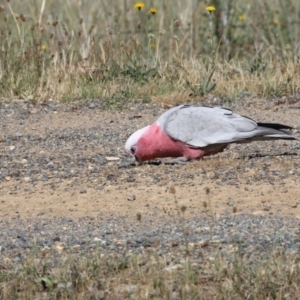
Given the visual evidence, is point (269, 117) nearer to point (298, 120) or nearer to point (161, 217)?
point (298, 120)

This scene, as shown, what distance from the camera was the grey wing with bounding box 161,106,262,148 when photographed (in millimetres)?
6789

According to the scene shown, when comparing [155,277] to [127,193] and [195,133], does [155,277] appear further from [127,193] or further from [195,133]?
[195,133]

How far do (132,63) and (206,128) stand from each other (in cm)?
A: 333

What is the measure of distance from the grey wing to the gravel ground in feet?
0.56

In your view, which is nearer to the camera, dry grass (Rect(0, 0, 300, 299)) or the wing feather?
dry grass (Rect(0, 0, 300, 299))

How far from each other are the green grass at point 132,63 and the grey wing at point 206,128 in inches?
96.5

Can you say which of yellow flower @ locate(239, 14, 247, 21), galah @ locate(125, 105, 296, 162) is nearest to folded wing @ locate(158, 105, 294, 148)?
galah @ locate(125, 105, 296, 162)

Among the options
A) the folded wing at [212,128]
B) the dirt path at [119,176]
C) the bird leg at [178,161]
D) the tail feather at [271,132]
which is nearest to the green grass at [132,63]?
the dirt path at [119,176]

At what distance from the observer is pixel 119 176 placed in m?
6.67

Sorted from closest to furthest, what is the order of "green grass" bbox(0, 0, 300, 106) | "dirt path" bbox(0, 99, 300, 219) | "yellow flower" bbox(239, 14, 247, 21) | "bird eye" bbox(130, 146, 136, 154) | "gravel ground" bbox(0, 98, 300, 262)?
"gravel ground" bbox(0, 98, 300, 262) < "dirt path" bbox(0, 99, 300, 219) < "bird eye" bbox(130, 146, 136, 154) < "green grass" bbox(0, 0, 300, 106) < "yellow flower" bbox(239, 14, 247, 21)

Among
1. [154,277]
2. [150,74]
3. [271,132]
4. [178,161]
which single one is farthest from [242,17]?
[154,277]

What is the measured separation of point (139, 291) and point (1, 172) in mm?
2816

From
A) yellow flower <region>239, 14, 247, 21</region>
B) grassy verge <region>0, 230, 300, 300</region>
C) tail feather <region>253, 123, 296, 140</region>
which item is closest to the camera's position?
grassy verge <region>0, 230, 300, 300</region>

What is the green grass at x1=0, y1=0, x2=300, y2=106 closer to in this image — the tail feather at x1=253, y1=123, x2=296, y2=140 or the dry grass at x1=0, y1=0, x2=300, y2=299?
the dry grass at x1=0, y1=0, x2=300, y2=299
